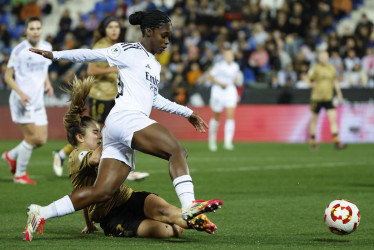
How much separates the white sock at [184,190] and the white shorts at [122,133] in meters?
0.50

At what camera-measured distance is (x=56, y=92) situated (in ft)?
70.3

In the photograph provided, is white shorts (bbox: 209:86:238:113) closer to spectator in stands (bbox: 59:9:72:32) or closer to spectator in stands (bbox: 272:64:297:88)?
spectator in stands (bbox: 272:64:297:88)

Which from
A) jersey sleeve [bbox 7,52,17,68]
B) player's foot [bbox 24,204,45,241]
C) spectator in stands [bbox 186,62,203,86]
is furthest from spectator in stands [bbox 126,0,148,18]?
player's foot [bbox 24,204,45,241]

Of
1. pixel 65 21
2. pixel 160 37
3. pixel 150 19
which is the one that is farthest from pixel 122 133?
pixel 65 21

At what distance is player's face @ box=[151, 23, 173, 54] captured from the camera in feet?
21.0

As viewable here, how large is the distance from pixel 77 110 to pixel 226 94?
12.7 metres

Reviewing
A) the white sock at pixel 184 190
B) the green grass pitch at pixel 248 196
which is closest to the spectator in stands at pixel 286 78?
the green grass pitch at pixel 248 196

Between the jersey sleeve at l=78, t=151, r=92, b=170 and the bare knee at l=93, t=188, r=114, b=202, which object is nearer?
the bare knee at l=93, t=188, r=114, b=202

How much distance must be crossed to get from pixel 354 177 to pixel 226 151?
6.43m

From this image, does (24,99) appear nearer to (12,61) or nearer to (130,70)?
(12,61)

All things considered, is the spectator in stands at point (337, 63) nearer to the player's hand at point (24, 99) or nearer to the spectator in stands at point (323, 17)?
the spectator in stands at point (323, 17)

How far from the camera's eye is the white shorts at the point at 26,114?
11.2 m

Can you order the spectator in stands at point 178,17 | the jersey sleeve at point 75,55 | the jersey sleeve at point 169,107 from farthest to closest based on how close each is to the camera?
the spectator in stands at point 178,17, the jersey sleeve at point 169,107, the jersey sleeve at point 75,55

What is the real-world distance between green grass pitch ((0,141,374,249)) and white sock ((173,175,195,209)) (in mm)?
393
